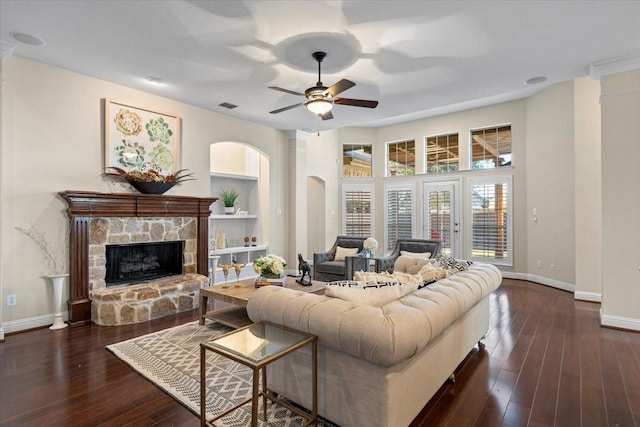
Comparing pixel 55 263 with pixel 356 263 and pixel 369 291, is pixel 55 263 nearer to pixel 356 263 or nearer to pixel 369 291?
pixel 369 291

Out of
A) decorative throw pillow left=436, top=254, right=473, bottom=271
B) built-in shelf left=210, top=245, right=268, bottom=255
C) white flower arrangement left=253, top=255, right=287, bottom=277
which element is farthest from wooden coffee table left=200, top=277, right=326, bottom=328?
built-in shelf left=210, top=245, right=268, bottom=255

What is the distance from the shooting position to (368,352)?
167 centimetres

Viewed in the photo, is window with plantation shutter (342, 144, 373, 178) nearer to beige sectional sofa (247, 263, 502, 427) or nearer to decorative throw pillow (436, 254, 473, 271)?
decorative throw pillow (436, 254, 473, 271)

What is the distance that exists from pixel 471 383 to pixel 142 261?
4472 millimetres

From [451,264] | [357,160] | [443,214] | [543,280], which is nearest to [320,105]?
[451,264]

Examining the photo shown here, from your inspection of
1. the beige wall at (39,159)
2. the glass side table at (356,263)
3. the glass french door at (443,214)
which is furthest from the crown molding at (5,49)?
the glass french door at (443,214)

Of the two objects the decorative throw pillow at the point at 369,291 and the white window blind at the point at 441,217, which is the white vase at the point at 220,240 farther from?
the white window blind at the point at 441,217

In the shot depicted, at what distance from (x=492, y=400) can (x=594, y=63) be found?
159 inches

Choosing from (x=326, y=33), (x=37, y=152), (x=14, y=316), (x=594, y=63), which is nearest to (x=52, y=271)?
(x=14, y=316)

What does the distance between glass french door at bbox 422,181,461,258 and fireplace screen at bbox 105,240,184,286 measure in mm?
5563

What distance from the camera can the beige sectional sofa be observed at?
5.59 feet

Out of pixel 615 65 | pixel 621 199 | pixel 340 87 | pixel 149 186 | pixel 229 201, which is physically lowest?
pixel 621 199

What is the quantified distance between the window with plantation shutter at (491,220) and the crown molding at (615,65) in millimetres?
3106

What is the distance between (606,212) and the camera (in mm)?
3941
